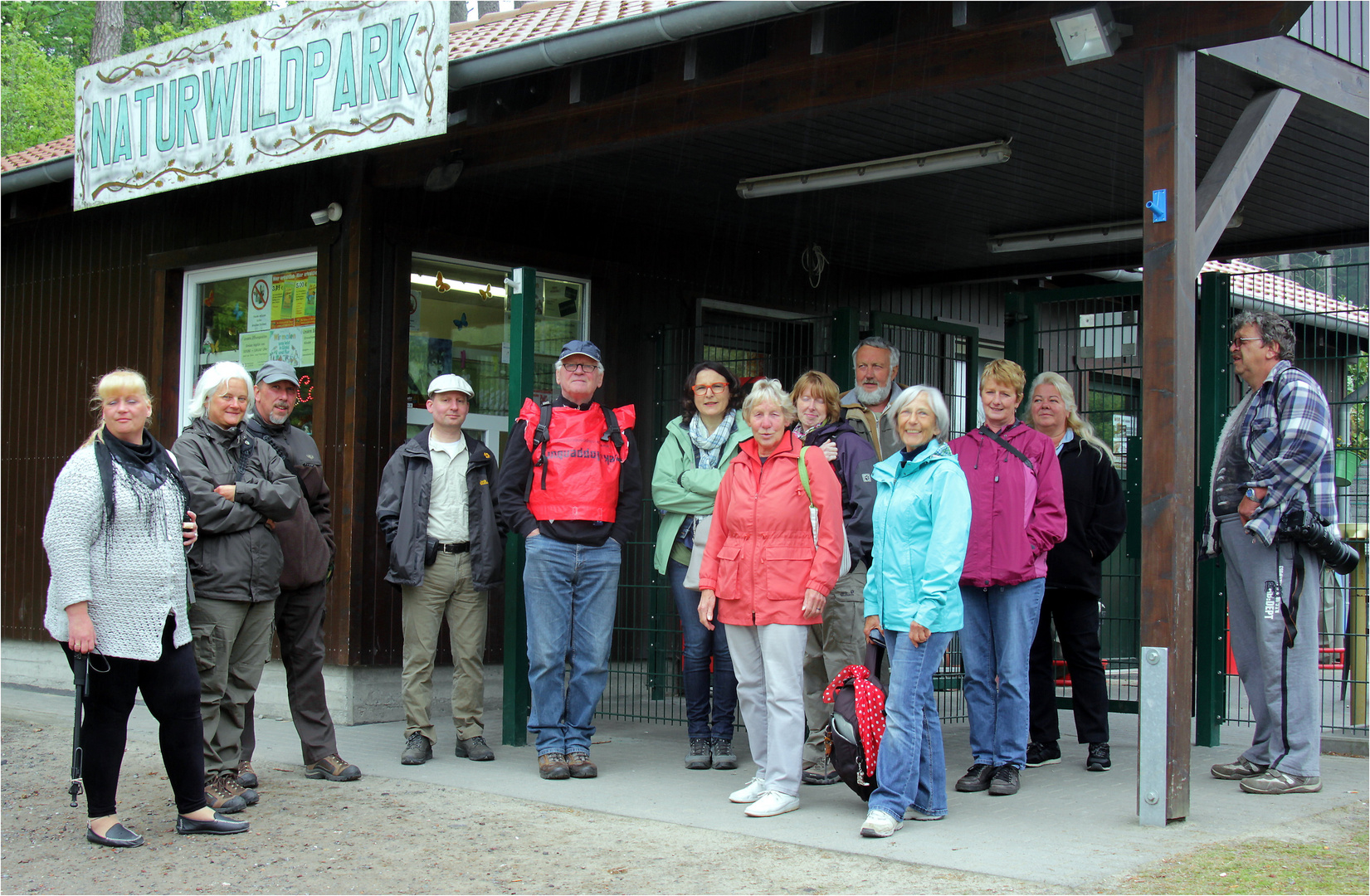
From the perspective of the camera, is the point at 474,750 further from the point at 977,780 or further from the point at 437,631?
the point at 977,780

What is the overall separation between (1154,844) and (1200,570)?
2643 mm

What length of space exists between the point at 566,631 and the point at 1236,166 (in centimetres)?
365

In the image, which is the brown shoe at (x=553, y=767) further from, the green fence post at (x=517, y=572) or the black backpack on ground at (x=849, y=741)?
the black backpack on ground at (x=849, y=741)

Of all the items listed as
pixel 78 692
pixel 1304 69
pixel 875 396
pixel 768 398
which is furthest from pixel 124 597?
Result: pixel 1304 69

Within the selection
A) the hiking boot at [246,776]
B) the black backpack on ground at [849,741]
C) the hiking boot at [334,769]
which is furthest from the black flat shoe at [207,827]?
the black backpack on ground at [849,741]

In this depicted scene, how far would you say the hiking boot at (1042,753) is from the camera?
20.8ft

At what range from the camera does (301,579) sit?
18.9ft

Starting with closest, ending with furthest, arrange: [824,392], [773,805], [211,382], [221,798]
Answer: [773,805] < [221,798] < [211,382] < [824,392]

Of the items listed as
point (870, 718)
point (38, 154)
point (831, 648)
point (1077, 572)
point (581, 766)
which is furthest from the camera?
point (38, 154)

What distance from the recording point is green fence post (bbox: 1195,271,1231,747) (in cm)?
683

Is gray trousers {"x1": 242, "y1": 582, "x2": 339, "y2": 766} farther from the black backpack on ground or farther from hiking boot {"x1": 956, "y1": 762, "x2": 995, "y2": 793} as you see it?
hiking boot {"x1": 956, "y1": 762, "x2": 995, "y2": 793}

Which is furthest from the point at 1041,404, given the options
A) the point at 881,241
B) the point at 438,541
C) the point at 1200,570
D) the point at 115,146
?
the point at 115,146

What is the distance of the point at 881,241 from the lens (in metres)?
9.72

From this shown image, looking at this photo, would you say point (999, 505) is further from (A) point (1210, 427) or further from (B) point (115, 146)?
(B) point (115, 146)
